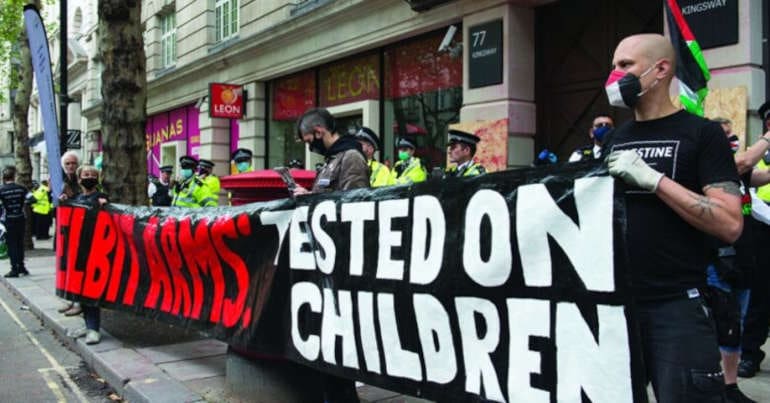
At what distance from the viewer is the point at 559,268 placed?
254cm

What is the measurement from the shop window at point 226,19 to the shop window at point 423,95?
7.04 m

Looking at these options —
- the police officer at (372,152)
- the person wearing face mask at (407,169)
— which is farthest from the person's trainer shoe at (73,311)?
the person wearing face mask at (407,169)

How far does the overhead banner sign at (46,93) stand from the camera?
7602 mm

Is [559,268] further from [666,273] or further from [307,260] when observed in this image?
[307,260]

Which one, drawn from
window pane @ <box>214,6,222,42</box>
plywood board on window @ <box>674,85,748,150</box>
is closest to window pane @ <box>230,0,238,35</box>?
window pane @ <box>214,6,222,42</box>

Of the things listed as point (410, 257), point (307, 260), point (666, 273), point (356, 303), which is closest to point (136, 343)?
point (307, 260)

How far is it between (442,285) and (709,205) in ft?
3.99

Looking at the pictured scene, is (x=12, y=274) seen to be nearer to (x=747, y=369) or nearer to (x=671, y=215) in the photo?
(x=747, y=369)

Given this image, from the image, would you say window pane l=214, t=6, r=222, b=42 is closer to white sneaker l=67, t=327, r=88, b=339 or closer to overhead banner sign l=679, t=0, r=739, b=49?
white sneaker l=67, t=327, r=88, b=339

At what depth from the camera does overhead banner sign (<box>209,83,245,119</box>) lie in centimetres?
1630

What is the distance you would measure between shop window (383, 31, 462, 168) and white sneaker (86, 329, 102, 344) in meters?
6.64

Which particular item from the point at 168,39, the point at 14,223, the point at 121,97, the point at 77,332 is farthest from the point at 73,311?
the point at 168,39

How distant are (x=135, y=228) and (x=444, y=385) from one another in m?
3.70

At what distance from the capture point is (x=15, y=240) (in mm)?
11523
